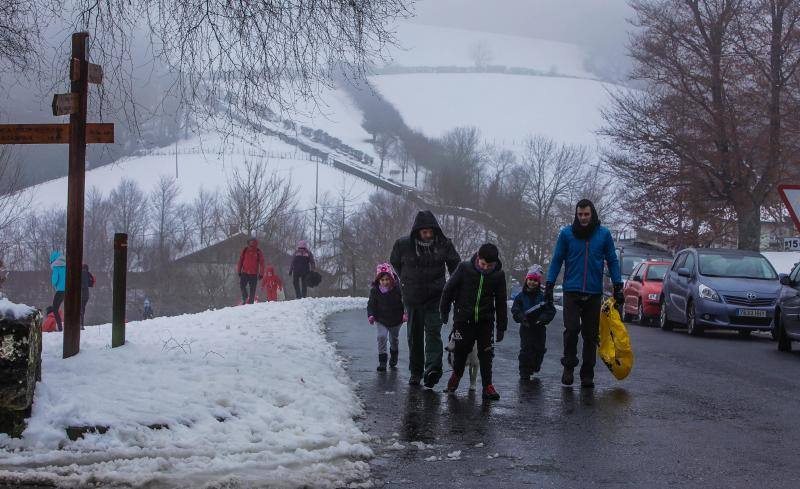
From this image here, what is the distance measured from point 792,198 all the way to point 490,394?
10.2 metres

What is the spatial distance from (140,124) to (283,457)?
478 cm

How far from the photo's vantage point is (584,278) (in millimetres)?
10188

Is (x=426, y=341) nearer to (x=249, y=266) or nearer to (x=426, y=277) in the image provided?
(x=426, y=277)

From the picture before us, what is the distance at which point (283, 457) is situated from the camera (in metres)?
6.34

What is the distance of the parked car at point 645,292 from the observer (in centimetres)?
2383

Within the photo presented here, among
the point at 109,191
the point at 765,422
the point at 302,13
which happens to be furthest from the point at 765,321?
the point at 109,191

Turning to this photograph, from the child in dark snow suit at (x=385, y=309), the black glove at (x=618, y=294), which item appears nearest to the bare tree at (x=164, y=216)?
the child in dark snow suit at (x=385, y=309)

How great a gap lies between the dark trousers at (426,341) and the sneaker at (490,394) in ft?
1.95

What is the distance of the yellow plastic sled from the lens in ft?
34.2

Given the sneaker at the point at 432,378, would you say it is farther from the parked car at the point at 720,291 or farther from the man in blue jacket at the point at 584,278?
the parked car at the point at 720,291

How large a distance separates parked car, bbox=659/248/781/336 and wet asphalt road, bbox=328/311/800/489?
5924mm

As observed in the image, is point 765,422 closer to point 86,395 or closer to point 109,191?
point 86,395

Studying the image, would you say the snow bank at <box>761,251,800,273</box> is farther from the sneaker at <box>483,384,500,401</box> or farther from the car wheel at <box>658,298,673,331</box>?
the sneaker at <box>483,384,500,401</box>

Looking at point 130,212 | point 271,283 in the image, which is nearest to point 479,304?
point 271,283
